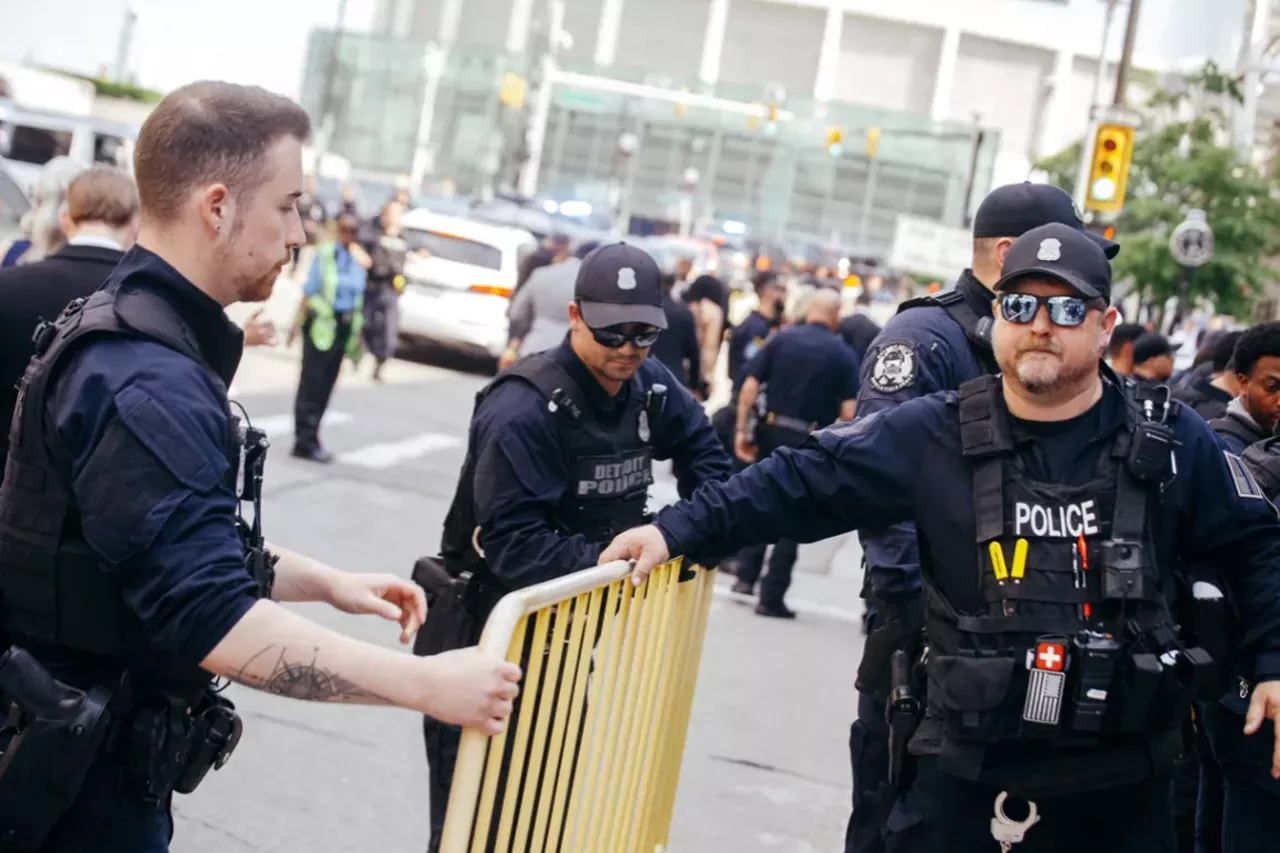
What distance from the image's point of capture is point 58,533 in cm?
245

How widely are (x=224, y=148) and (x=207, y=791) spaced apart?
3.60 m

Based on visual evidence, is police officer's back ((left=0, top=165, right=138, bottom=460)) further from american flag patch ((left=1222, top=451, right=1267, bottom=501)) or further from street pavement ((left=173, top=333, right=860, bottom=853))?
american flag patch ((left=1222, top=451, right=1267, bottom=501))

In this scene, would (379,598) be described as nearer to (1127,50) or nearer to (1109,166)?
(1109,166)

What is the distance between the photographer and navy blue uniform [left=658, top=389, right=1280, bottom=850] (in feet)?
11.4

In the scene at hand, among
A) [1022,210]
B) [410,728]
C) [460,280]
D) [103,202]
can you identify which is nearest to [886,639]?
[1022,210]

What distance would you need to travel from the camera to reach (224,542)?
2369mm

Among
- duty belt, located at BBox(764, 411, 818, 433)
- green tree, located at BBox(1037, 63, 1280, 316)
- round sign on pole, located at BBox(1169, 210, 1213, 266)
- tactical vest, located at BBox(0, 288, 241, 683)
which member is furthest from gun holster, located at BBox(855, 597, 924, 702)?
green tree, located at BBox(1037, 63, 1280, 316)

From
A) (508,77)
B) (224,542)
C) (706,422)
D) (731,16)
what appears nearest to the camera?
(224,542)

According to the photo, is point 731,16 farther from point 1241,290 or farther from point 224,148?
point 224,148

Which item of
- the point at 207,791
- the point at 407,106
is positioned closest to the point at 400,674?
the point at 207,791

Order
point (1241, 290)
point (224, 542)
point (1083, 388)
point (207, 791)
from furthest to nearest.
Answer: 1. point (1241, 290)
2. point (207, 791)
3. point (1083, 388)
4. point (224, 542)

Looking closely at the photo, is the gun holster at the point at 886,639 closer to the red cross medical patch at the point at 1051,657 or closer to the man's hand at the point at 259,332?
the red cross medical patch at the point at 1051,657

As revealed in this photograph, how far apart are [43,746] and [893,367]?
252 cm

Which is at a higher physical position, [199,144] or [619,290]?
[199,144]
